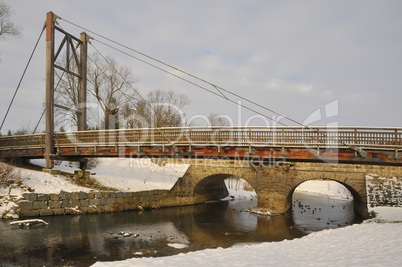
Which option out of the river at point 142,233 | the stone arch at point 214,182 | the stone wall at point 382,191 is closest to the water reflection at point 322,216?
the river at point 142,233

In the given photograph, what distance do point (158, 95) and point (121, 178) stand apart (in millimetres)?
21834

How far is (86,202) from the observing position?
1720 centimetres

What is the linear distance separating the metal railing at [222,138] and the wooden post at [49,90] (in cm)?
54

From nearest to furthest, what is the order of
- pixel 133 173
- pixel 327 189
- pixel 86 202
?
pixel 86 202, pixel 133 173, pixel 327 189

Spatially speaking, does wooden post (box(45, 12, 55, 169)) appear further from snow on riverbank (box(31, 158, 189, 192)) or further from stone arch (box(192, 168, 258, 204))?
stone arch (box(192, 168, 258, 204))

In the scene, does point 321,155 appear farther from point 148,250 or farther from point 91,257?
point 91,257

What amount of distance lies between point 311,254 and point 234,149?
26.0 feet

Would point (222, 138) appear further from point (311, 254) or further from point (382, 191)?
point (382, 191)

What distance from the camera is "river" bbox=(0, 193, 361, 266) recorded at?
10000mm

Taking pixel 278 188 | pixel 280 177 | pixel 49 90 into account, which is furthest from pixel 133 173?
pixel 280 177

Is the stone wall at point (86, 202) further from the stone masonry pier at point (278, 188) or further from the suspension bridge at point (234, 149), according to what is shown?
the suspension bridge at point (234, 149)

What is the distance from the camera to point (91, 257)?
9766mm

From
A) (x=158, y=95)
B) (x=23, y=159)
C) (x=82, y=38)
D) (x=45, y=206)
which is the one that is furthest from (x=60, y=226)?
(x=158, y=95)

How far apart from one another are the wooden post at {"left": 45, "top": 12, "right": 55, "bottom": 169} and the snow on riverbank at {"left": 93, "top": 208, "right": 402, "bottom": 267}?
549 inches
